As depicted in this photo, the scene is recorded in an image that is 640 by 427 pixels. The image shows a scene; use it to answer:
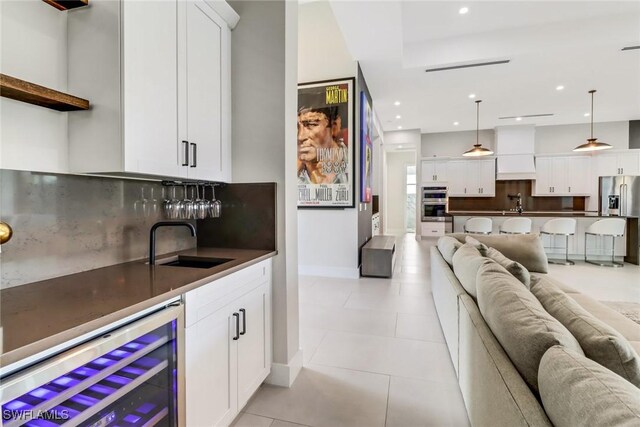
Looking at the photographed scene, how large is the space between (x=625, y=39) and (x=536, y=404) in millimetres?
5663

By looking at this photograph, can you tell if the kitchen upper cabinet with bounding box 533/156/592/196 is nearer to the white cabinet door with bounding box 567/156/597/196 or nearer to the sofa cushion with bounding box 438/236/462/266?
the white cabinet door with bounding box 567/156/597/196

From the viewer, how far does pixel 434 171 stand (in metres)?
9.60

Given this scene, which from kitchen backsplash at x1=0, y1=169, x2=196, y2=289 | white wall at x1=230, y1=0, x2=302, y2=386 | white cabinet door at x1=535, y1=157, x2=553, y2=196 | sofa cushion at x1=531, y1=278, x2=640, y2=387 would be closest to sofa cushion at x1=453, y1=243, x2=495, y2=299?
sofa cushion at x1=531, y1=278, x2=640, y2=387

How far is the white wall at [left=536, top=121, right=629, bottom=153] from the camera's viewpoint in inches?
337

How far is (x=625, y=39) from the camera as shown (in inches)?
165

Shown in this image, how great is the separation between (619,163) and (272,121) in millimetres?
10452

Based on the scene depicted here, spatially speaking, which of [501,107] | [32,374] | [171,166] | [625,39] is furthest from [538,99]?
[32,374]

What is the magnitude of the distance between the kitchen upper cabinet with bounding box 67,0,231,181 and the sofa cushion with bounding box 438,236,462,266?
2311 millimetres

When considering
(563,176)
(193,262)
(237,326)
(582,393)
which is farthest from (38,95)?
(563,176)

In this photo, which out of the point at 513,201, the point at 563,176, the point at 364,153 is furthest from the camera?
the point at 513,201

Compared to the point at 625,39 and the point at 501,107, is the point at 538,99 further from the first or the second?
the point at 625,39

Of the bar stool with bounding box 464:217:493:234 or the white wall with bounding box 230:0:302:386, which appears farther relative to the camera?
the bar stool with bounding box 464:217:493:234

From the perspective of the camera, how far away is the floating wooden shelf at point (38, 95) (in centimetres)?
102

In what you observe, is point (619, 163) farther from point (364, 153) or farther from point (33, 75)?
point (33, 75)
